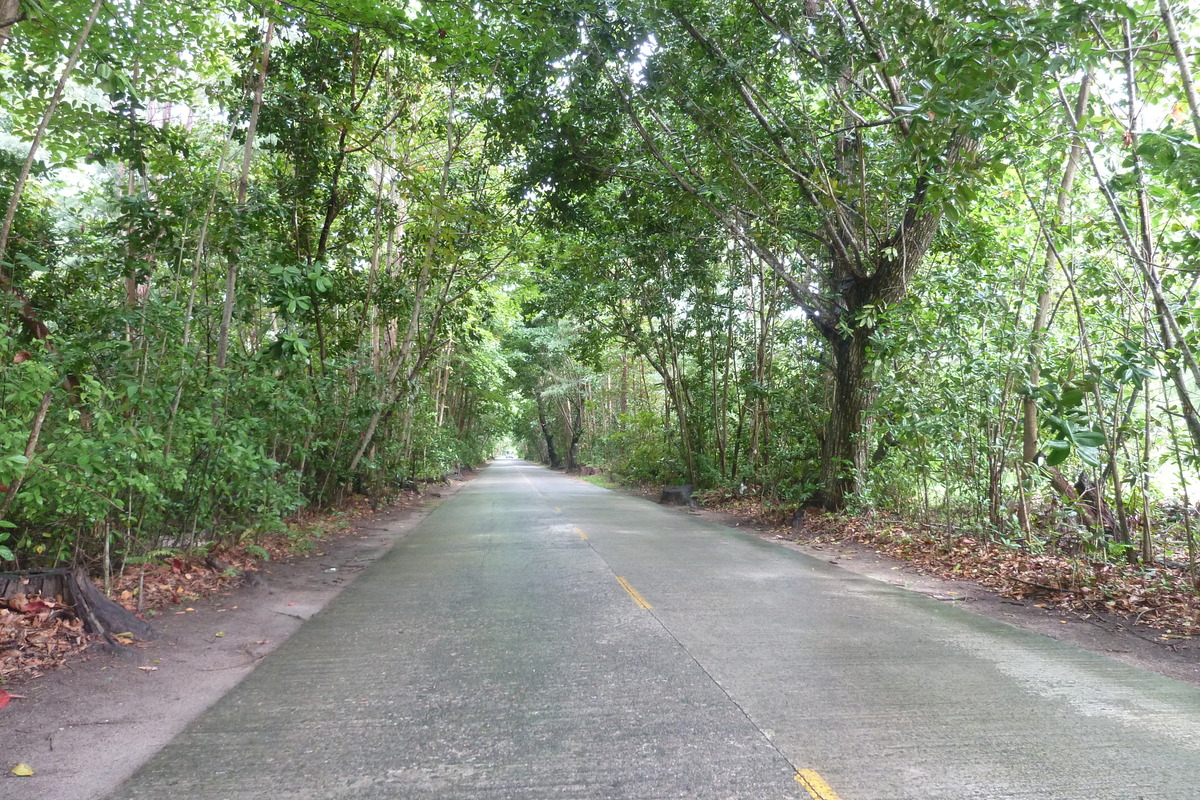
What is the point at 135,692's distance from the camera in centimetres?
424

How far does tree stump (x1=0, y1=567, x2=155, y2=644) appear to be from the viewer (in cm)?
488

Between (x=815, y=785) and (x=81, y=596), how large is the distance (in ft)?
16.6

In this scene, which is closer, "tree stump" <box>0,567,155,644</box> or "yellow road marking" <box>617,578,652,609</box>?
"tree stump" <box>0,567,155,644</box>

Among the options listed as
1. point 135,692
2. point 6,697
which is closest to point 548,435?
point 135,692

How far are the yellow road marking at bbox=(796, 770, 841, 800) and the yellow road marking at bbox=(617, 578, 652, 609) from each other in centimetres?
311

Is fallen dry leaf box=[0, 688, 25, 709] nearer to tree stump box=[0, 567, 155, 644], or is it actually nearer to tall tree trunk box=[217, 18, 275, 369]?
tree stump box=[0, 567, 155, 644]

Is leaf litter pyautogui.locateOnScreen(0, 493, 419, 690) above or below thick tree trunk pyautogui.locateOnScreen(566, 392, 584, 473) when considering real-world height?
below

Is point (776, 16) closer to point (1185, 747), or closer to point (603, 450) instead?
point (1185, 747)

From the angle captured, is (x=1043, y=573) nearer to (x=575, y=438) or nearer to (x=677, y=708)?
(x=677, y=708)

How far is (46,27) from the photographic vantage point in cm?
586

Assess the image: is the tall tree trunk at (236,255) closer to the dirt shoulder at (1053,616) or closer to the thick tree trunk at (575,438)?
the dirt shoulder at (1053,616)

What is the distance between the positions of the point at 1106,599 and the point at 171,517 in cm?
905

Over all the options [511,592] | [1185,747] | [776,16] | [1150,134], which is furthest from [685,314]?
[1185,747]

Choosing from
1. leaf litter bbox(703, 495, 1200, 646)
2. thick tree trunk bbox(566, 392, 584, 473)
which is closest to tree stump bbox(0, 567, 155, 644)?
leaf litter bbox(703, 495, 1200, 646)
